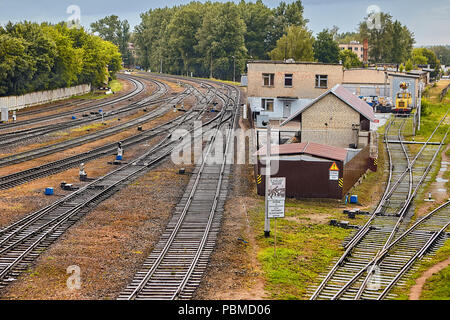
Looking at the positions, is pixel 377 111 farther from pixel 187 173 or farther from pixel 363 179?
pixel 187 173

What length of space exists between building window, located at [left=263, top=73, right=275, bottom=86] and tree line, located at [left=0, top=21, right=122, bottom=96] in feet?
88.0

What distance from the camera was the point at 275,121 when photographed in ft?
215

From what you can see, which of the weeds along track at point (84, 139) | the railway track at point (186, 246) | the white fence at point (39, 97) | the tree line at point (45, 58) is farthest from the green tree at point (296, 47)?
the railway track at point (186, 246)

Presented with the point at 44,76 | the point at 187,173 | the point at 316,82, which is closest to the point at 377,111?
the point at 316,82

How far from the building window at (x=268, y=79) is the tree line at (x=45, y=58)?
2684cm

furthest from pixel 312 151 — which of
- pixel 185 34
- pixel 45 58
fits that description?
pixel 185 34

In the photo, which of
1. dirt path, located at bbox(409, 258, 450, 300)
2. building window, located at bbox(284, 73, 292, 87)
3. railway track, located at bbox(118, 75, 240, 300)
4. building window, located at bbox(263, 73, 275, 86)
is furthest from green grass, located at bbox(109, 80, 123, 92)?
Answer: dirt path, located at bbox(409, 258, 450, 300)

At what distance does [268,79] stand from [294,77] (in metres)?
2.76

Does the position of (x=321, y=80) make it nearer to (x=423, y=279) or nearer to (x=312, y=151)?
(x=312, y=151)

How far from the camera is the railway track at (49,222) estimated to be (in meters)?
21.6

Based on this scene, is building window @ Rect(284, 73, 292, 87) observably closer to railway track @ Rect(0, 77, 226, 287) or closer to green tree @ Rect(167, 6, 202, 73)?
railway track @ Rect(0, 77, 226, 287)

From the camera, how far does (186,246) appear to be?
2386 centimetres

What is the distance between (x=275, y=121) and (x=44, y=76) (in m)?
29.9
